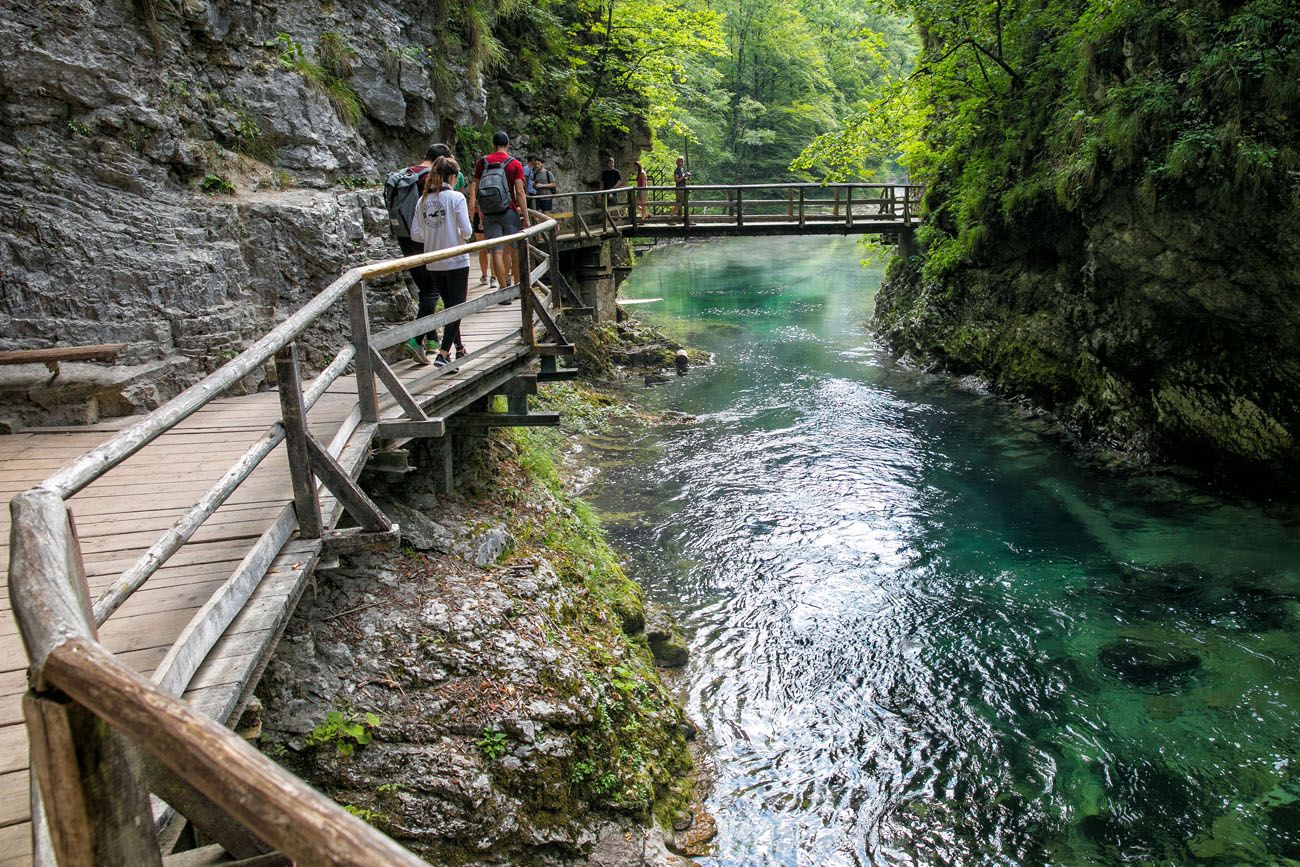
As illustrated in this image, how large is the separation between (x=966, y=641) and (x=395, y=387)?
6591 millimetres

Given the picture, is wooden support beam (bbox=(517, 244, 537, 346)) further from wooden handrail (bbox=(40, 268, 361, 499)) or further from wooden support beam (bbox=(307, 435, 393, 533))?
wooden support beam (bbox=(307, 435, 393, 533))

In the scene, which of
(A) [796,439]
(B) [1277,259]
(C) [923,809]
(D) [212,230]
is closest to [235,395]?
(D) [212,230]

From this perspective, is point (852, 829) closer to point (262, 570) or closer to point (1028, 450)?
point (262, 570)

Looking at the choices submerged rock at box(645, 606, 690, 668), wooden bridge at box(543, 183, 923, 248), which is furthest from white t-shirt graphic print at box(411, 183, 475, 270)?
wooden bridge at box(543, 183, 923, 248)

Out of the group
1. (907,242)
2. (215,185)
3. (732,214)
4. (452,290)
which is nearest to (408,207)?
(452,290)

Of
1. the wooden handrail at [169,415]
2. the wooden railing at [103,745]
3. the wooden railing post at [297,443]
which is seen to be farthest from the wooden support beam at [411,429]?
the wooden railing at [103,745]

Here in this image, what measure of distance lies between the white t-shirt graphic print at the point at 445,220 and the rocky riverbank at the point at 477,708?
2.04 meters

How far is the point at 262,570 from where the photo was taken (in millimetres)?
3734

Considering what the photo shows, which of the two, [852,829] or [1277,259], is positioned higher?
[1277,259]

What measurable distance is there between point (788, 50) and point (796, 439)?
3809 centimetres

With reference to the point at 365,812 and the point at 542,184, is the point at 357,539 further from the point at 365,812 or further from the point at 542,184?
the point at 542,184

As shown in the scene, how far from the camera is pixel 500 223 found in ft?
31.2

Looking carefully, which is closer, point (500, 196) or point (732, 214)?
point (500, 196)

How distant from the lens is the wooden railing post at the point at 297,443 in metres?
3.81
